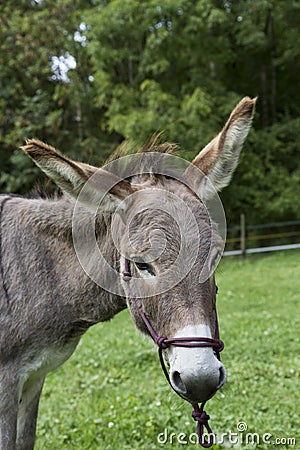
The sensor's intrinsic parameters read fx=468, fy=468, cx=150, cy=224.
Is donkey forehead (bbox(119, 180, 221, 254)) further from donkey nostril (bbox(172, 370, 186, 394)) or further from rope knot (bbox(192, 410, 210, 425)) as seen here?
rope knot (bbox(192, 410, 210, 425))

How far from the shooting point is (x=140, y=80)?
1466 cm

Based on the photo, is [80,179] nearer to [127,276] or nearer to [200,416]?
[127,276]

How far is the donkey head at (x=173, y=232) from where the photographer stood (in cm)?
186

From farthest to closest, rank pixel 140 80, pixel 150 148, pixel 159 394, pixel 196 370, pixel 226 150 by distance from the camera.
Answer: pixel 140 80 → pixel 159 394 → pixel 150 148 → pixel 226 150 → pixel 196 370

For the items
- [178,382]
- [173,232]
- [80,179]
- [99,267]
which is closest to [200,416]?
[178,382]

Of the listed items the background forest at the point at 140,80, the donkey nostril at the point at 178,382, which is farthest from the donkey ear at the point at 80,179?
the background forest at the point at 140,80

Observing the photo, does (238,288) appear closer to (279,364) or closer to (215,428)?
(279,364)

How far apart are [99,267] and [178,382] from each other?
0.87 meters

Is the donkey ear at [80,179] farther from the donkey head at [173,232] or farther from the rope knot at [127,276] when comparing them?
the rope knot at [127,276]

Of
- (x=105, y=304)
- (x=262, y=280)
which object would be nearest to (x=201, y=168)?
(x=105, y=304)

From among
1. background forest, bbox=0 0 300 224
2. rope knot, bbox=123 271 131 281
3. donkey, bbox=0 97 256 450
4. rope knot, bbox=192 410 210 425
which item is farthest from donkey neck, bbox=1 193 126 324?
background forest, bbox=0 0 300 224

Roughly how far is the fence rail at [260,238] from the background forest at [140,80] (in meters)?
0.47

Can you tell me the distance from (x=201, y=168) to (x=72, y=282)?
0.97m

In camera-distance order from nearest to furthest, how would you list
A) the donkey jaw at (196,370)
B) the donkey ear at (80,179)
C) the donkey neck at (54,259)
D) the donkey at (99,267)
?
the donkey jaw at (196,370)
the donkey at (99,267)
the donkey ear at (80,179)
the donkey neck at (54,259)
